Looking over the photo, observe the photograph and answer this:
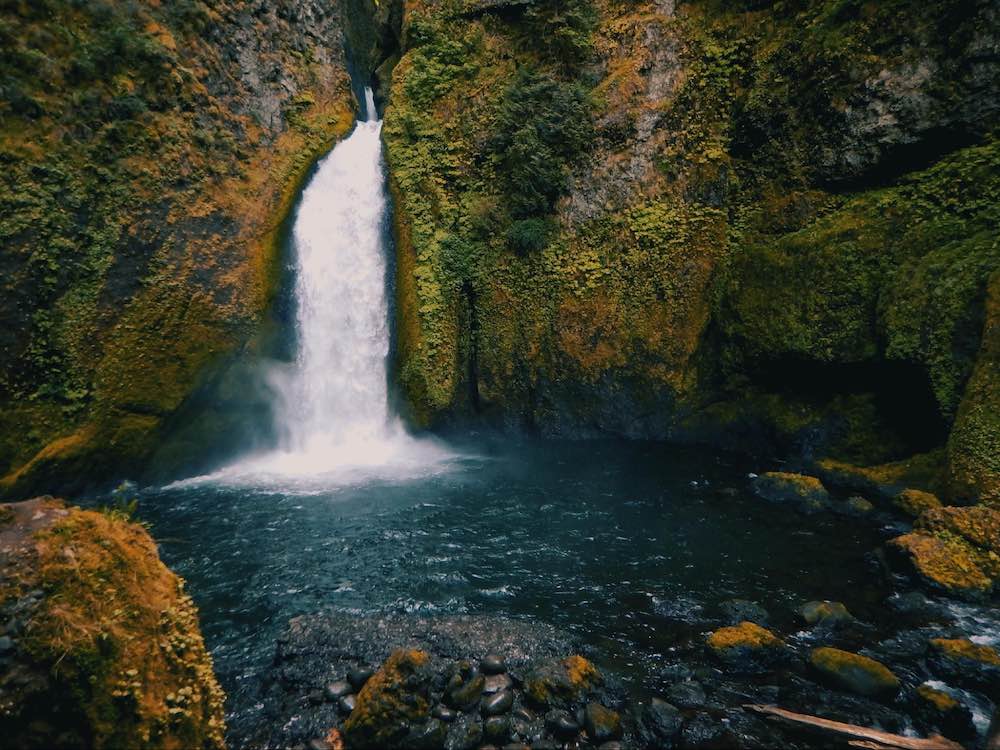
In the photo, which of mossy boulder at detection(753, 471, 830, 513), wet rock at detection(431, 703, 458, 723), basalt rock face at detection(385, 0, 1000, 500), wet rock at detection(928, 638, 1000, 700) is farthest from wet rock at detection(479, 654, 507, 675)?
basalt rock face at detection(385, 0, 1000, 500)

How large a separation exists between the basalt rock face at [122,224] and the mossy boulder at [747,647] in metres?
11.4

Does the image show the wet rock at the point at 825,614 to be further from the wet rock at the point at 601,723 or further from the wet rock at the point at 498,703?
the wet rock at the point at 498,703

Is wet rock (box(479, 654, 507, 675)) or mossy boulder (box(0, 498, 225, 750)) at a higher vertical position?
mossy boulder (box(0, 498, 225, 750))

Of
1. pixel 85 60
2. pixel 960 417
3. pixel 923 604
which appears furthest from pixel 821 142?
pixel 85 60

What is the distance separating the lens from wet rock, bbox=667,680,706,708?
512cm

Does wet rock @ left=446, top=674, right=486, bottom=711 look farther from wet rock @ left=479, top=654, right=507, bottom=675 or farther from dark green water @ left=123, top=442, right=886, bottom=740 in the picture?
dark green water @ left=123, top=442, right=886, bottom=740

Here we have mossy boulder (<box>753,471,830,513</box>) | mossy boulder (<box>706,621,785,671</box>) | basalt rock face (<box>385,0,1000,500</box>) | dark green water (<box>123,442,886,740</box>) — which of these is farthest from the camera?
basalt rock face (<box>385,0,1000,500</box>)

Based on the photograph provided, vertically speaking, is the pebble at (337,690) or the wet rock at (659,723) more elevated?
the pebble at (337,690)

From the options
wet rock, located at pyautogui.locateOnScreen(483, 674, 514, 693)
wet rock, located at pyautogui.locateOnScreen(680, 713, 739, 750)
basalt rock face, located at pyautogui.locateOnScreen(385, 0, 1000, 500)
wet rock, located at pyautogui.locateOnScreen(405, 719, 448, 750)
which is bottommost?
wet rock, located at pyautogui.locateOnScreen(680, 713, 739, 750)

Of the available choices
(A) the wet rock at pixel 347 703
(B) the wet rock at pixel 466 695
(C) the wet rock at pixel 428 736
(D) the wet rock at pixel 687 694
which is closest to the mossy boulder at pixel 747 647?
(D) the wet rock at pixel 687 694

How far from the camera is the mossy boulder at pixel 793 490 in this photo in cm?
952

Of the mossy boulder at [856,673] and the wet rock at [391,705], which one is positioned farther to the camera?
the mossy boulder at [856,673]

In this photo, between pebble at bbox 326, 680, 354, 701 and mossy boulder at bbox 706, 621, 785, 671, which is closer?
pebble at bbox 326, 680, 354, 701

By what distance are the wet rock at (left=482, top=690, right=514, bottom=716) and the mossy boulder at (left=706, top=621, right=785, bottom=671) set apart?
Result: 237 centimetres
